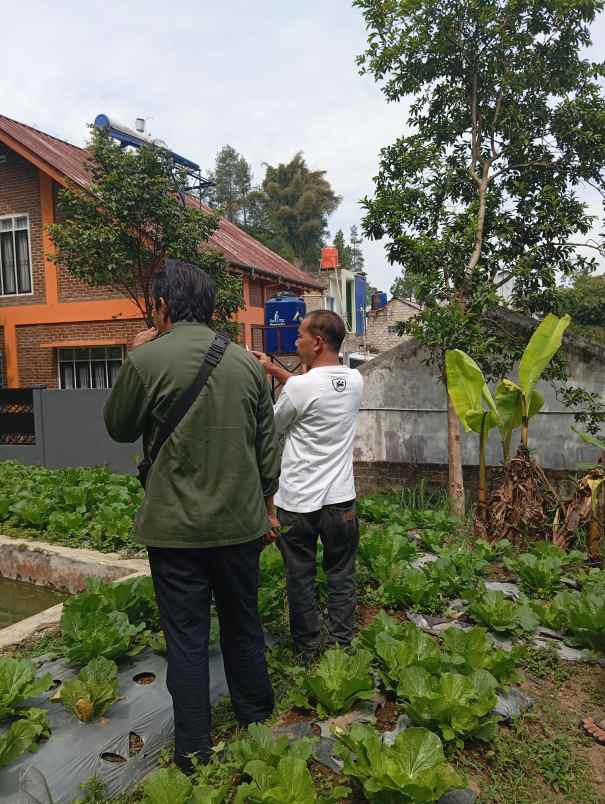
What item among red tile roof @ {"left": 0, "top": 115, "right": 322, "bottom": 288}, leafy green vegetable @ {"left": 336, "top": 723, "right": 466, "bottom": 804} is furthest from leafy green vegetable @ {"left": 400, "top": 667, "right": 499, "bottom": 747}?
red tile roof @ {"left": 0, "top": 115, "right": 322, "bottom": 288}

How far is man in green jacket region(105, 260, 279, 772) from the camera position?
2484 mm

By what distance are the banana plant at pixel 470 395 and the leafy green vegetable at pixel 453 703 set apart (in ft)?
11.6

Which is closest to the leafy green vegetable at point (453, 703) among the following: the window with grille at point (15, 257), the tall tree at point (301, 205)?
the window with grille at point (15, 257)

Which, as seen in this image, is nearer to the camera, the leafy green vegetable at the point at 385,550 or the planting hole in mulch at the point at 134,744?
the planting hole in mulch at the point at 134,744

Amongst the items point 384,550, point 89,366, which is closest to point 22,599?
point 384,550

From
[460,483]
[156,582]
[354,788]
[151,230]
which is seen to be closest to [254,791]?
[354,788]

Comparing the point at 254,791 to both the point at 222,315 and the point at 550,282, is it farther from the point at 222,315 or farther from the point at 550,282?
the point at 222,315

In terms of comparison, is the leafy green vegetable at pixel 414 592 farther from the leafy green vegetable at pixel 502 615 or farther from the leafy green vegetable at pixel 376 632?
the leafy green vegetable at pixel 376 632

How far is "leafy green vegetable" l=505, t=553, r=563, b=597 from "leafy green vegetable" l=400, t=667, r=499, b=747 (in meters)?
1.78

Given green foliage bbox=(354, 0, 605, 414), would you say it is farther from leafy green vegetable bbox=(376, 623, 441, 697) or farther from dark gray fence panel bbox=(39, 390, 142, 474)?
dark gray fence panel bbox=(39, 390, 142, 474)

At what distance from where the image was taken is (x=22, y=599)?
20.0ft

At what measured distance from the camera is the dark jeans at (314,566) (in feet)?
11.3

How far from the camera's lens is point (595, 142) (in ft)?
22.4

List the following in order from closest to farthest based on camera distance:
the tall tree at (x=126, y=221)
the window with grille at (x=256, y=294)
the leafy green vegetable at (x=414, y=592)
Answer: the leafy green vegetable at (x=414, y=592) → the tall tree at (x=126, y=221) → the window with grille at (x=256, y=294)
